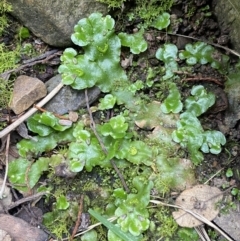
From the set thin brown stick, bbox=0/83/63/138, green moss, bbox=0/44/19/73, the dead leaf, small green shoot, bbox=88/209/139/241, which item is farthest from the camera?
green moss, bbox=0/44/19/73

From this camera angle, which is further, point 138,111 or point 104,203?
point 138,111

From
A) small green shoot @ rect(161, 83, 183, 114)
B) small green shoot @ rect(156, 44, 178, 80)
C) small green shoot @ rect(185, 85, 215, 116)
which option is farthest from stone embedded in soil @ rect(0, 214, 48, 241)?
small green shoot @ rect(156, 44, 178, 80)

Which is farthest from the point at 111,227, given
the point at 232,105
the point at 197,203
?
the point at 232,105

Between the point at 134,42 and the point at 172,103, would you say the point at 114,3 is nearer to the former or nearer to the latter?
the point at 134,42

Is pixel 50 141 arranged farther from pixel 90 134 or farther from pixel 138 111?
pixel 138 111

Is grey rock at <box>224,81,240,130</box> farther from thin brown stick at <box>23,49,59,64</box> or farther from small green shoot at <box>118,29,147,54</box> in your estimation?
thin brown stick at <box>23,49,59,64</box>

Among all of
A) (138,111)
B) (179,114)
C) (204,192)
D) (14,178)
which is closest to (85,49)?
(138,111)
